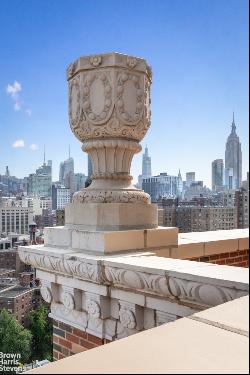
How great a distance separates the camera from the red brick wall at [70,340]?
281 centimetres

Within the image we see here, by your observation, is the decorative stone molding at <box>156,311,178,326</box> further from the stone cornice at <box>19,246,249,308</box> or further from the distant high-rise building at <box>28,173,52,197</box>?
the distant high-rise building at <box>28,173,52,197</box>

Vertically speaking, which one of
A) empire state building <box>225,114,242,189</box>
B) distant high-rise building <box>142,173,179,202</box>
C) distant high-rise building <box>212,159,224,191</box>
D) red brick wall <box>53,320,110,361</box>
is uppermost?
distant high-rise building <box>142,173,179,202</box>

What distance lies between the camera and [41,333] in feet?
161

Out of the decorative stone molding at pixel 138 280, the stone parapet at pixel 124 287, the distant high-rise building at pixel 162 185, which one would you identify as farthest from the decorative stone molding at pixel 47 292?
the distant high-rise building at pixel 162 185

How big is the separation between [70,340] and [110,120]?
6.26 feet

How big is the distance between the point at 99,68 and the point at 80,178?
153 metres

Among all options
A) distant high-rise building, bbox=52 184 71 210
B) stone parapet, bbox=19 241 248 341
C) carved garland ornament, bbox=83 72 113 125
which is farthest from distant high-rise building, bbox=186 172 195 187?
stone parapet, bbox=19 241 248 341

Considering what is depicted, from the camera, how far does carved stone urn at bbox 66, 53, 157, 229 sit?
121 inches

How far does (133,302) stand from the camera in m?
2.42

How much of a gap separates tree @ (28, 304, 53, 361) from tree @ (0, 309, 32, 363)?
3389 millimetres

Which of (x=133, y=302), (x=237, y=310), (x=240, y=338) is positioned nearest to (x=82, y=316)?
(x=133, y=302)

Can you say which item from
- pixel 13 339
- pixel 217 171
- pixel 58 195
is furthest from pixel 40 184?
pixel 217 171

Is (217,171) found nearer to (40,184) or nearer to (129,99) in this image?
(129,99)

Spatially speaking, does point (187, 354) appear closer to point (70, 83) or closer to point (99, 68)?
point (99, 68)
